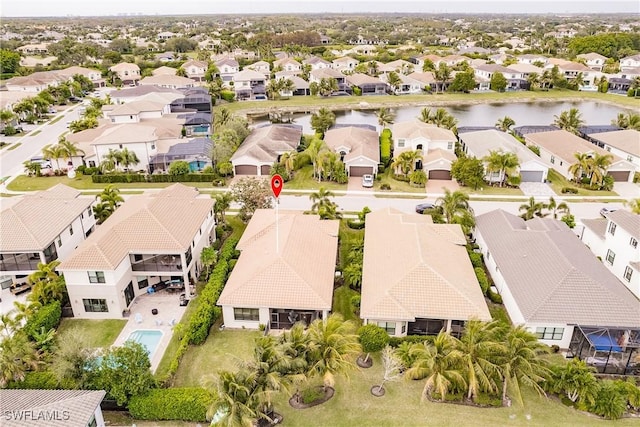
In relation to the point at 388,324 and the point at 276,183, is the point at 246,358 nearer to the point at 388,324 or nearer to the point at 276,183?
the point at 388,324

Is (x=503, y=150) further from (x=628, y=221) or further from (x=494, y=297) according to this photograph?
(x=494, y=297)

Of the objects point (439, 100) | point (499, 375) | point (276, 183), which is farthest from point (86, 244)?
point (439, 100)

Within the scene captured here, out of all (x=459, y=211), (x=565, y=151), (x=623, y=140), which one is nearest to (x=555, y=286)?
(x=459, y=211)

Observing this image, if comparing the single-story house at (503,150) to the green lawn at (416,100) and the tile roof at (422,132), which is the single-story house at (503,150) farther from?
the green lawn at (416,100)

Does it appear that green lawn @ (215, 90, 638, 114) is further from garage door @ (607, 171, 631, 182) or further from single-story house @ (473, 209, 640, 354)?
single-story house @ (473, 209, 640, 354)

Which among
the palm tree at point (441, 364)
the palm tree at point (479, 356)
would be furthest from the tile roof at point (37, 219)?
the palm tree at point (479, 356)

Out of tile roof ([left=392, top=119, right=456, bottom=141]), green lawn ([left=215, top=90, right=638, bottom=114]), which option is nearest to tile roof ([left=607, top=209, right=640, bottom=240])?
tile roof ([left=392, top=119, right=456, bottom=141])
